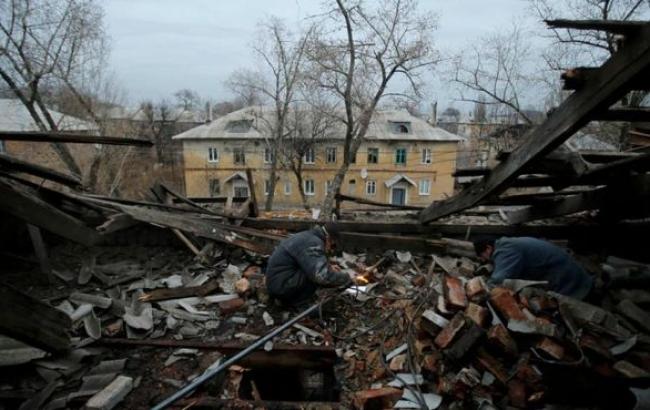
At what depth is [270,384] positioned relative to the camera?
3.68m

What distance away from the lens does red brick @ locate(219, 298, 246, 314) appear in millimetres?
4184

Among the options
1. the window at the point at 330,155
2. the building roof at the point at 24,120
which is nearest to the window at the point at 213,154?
the window at the point at 330,155

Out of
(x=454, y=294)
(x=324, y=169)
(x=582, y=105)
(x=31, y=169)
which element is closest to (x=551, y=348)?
(x=454, y=294)

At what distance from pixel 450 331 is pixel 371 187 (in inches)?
962

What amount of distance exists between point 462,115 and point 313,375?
43.0m

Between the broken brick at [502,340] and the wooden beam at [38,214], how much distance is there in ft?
10.6

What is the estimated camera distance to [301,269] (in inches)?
162

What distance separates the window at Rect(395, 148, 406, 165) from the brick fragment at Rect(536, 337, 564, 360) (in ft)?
79.3

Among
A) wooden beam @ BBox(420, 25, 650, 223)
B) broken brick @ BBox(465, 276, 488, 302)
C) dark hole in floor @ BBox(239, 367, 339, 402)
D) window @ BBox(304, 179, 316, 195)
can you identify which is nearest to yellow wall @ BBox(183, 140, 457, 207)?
window @ BBox(304, 179, 316, 195)

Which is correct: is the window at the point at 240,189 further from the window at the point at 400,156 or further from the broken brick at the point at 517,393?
the broken brick at the point at 517,393

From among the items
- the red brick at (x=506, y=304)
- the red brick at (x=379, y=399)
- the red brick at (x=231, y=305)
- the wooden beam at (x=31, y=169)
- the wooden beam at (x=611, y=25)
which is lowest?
the red brick at (x=379, y=399)

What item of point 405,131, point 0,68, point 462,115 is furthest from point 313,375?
point 462,115

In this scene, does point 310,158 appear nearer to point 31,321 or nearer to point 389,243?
point 389,243

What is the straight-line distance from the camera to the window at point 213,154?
25.8m
